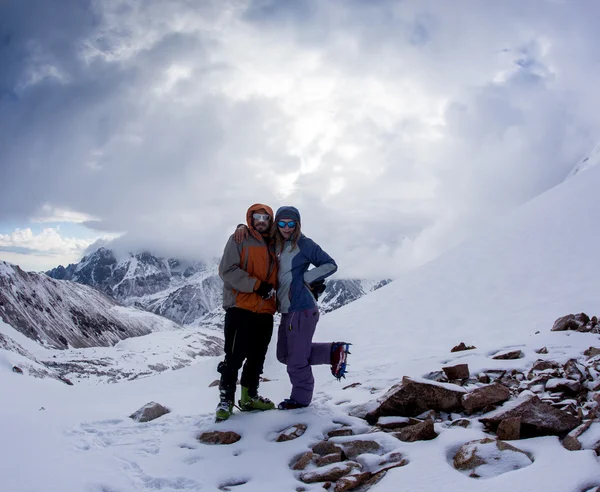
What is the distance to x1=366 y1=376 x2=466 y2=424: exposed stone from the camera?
6.79 metres

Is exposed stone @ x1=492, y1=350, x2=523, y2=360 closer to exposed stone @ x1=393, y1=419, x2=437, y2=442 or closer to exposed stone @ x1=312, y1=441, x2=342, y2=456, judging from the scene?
exposed stone @ x1=393, y1=419, x2=437, y2=442

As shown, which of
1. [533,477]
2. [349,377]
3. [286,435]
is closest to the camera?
[533,477]

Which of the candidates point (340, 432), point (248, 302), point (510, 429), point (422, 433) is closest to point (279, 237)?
point (248, 302)

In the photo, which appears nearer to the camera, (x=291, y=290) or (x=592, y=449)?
(x=592, y=449)

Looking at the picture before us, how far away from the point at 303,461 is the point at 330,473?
0.58 meters

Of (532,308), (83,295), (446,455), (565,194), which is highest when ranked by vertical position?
(83,295)

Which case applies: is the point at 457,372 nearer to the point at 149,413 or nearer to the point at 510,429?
the point at 510,429

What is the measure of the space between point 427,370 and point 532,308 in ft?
28.5

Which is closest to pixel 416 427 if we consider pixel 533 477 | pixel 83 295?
pixel 533 477

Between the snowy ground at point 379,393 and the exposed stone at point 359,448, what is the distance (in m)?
0.15

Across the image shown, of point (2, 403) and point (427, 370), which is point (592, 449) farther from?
point (2, 403)

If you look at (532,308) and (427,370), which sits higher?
(532,308)

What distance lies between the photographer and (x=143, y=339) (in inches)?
6772

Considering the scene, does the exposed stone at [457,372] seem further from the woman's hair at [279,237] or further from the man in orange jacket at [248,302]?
the woman's hair at [279,237]
